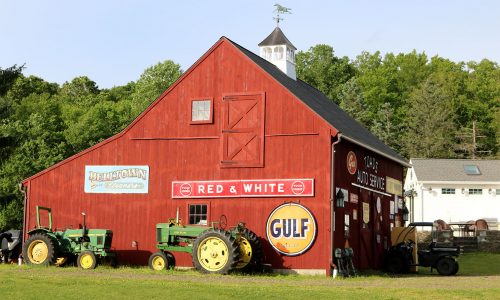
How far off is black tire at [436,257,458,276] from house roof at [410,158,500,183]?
31465 millimetres

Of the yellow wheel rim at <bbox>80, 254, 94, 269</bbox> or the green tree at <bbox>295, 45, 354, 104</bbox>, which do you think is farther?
the green tree at <bbox>295, 45, 354, 104</bbox>

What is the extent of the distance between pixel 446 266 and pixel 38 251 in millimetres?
14869

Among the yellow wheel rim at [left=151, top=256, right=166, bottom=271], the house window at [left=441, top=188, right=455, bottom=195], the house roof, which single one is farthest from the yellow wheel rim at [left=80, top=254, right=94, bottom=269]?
the house window at [left=441, top=188, right=455, bottom=195]

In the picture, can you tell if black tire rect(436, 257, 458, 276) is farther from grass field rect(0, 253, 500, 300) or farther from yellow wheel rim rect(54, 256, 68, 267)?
yellow wheel rim rect(54, 256, 68, 267)

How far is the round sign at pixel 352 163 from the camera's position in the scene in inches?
1151

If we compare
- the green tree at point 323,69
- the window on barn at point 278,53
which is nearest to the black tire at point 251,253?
the window on barn at point 278,53

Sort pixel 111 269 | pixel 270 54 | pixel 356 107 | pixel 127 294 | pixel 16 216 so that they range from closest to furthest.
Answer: pixel 127 294 → pixel 111 269 → pixel 270 54 → pixel 16 216 → pixel 356 107

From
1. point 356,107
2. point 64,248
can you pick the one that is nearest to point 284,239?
point 64,248

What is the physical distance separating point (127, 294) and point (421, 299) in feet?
23.0

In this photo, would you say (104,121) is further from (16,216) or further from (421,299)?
(421,299)

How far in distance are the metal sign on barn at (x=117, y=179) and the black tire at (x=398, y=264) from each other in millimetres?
9826

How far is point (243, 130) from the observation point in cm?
2891

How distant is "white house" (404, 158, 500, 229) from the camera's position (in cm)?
6159

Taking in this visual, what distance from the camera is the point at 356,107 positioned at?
85.0 meters
